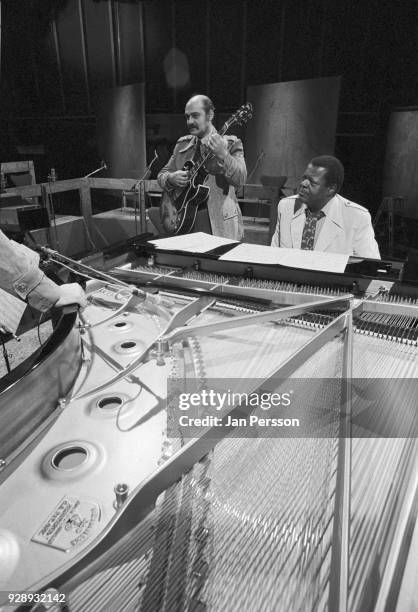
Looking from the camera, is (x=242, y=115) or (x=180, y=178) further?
(x=242, y=115)

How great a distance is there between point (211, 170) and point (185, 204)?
1.45ft

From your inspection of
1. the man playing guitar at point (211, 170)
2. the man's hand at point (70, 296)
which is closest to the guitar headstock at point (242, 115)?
the man playing guitar at point (211, 170)

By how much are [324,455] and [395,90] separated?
703 centimetres

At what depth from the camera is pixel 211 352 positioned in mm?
1855

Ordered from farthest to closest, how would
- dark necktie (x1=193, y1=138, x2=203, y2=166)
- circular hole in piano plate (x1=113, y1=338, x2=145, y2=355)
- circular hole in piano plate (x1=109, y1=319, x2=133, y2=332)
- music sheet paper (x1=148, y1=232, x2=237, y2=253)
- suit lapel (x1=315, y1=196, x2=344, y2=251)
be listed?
1. dark necktie (x1=193, y1=138, x2=203, y2=166)
2. suit lapel (x1=315, y1=196, x2=344, y2=251)
3. music sheet paper (x1=148, y1=232, x2=237, y2=253)
4. circular hole in piano plate (x1=109, y1=319, x2=133, y2=332)
5. circular hole in piano plate (x1=113, y1=338, x2=145, y2=355)

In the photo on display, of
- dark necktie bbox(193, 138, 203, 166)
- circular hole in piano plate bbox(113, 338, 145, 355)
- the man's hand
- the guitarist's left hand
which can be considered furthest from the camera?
dark necktie bbox(193, 138, 203, 166)

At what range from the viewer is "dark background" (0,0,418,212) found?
655cm

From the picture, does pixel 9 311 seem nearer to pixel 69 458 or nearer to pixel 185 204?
pixel 69 458

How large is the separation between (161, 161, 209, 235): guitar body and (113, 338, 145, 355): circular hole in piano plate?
2.61 metres

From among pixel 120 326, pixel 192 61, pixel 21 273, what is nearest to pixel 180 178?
pixel 120 326

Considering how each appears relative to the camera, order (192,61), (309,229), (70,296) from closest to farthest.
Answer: (70,296) < (309,229) < (192,61)

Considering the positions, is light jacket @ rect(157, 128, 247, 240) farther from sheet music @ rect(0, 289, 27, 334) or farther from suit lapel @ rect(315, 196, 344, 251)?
sheet music @ rect(0, 289, 27, 334)

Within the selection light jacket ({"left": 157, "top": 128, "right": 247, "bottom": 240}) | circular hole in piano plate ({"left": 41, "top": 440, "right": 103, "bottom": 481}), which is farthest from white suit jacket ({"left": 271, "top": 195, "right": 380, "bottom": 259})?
circular hole in piano plate ({"left": 41, "top": 440, "right": 103, "bottom": 481})

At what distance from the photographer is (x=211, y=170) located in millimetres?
4082
